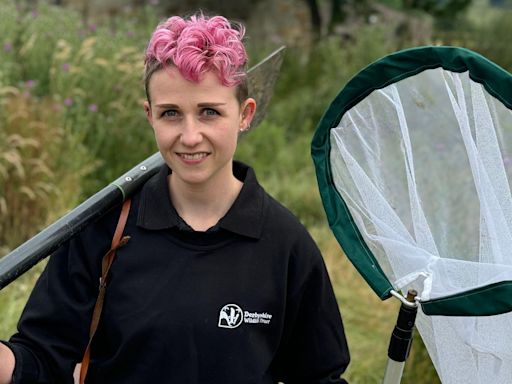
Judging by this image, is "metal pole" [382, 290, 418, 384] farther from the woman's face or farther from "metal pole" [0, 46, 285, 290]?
"metal pole" [0, 46, 285, 290]

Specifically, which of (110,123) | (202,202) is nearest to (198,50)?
(202,202)

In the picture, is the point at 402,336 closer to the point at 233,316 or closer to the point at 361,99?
the point at 233,316

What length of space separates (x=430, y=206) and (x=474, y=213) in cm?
13

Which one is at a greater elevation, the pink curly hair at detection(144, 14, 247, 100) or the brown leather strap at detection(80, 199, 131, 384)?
the pink curly hair at detection(144, 14, 247, 100)

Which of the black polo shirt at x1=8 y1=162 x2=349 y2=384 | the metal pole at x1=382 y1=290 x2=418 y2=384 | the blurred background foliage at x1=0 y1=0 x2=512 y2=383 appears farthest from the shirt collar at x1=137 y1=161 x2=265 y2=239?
the blurred background foliage at x1=0 y1=0 x2=512 y2=383

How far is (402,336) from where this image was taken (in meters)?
1.55

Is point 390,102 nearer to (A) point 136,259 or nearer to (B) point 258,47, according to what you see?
(A) point 136,259

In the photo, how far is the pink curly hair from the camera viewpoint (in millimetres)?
1540

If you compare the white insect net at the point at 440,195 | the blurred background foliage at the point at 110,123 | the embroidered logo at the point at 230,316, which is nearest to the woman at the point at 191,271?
the embroidered logo at the point at 230,316

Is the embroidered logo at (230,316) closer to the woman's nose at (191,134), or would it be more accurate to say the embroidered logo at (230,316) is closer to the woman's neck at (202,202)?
the woman's neck at (202,202)

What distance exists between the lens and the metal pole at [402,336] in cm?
153

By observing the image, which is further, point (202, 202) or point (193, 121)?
point (202, 202)

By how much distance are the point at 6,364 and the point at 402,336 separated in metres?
0.75

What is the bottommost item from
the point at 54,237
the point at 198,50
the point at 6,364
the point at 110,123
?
the point at 6,364
